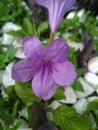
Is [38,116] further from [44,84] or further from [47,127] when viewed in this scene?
[44,84]

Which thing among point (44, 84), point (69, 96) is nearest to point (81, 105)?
point (69, 96)

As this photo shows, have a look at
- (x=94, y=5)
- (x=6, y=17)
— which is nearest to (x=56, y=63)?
(x=6, y=17)

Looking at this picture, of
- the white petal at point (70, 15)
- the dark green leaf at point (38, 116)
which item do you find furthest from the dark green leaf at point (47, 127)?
the white petal at point (70, 15)

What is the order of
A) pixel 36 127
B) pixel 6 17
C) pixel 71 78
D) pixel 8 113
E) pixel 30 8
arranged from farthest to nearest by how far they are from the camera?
pixel 30 8, pixel 6 17, pixel 8 113, pixel 36 127, pixel 71 78

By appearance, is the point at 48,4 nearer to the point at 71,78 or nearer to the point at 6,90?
the point at 71,78

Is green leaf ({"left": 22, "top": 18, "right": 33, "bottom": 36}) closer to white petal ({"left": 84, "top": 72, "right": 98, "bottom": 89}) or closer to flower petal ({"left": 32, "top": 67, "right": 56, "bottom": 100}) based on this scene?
white petal ({"left": 84, "top": 72, "right": 98, "bottom": 89})
